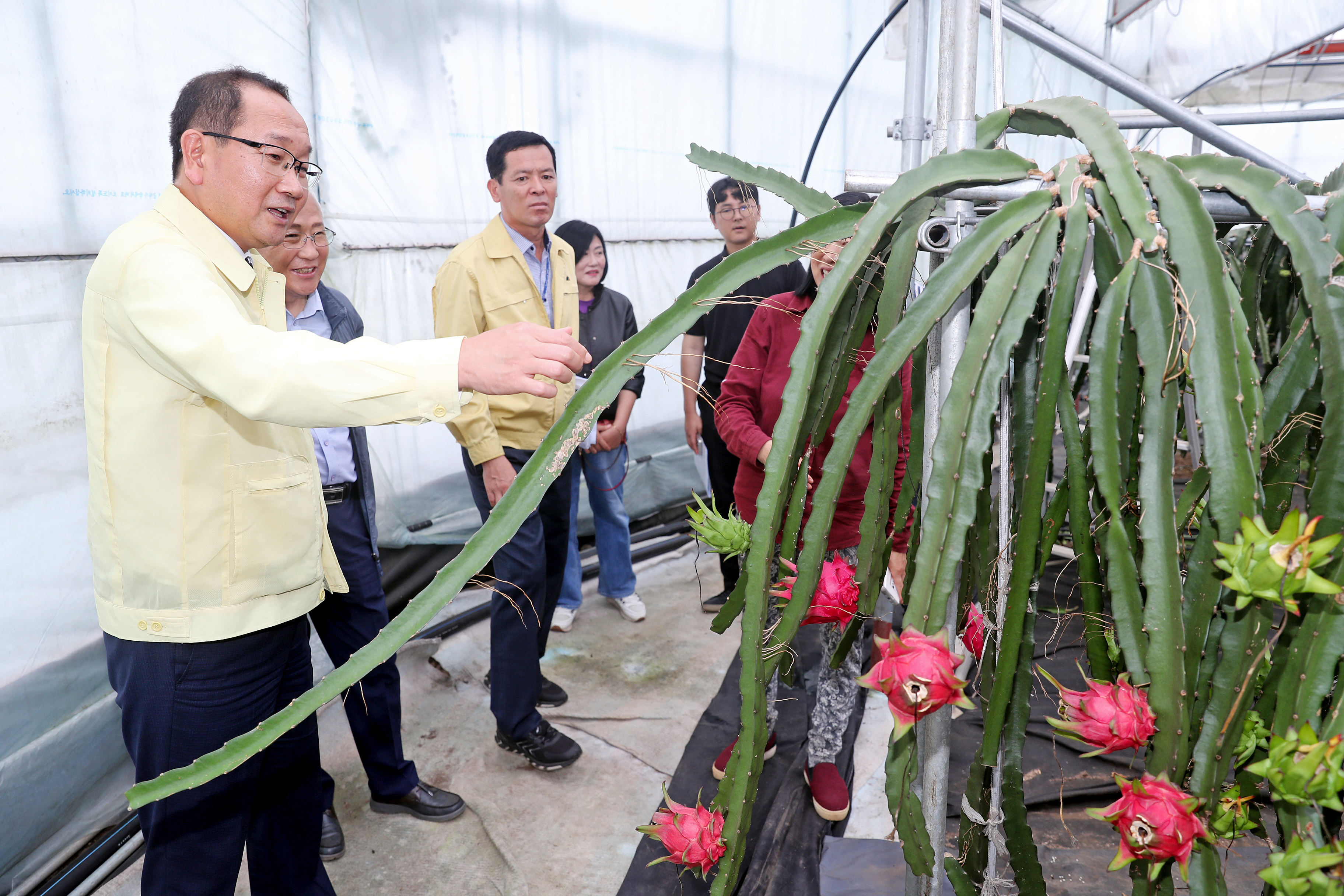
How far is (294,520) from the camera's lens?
1.22 meters

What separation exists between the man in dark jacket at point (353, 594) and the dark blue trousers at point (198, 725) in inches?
20.9

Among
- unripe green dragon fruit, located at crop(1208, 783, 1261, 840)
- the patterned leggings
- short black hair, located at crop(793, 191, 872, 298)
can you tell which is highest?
short black hair, located at crop(793, 191, 872, 298)

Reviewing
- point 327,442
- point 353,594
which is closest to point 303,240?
point 327,442

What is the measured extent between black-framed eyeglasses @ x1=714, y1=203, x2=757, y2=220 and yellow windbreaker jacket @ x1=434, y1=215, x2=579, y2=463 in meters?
0.79

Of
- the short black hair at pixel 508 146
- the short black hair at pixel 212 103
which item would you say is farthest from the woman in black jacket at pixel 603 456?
the short black hair at pixel 212 103

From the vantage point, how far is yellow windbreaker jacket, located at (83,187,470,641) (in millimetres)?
863

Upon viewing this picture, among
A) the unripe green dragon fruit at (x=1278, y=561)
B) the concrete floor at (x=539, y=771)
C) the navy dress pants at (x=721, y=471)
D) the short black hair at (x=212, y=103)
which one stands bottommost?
the concrete floor at (x=539, y=771)

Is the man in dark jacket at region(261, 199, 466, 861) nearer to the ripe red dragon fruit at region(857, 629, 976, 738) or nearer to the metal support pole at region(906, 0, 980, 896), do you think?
the metal support pole at region(906, 0, 980, 896)

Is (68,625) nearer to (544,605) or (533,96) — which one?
(544,605)

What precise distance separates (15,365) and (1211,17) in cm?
581

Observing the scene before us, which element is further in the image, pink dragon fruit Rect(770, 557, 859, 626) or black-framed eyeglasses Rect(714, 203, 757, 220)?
black-framed eyeglasses Rect(714, 203, 757, 220)

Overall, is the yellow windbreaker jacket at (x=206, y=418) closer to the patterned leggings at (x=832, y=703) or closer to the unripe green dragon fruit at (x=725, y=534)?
the unripe green dragon fruit at (x=725, y=534)

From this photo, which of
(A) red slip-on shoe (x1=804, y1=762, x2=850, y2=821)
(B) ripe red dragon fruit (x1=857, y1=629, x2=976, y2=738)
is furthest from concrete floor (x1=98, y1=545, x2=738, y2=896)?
(B) ripe red dragon fruit (x1=857, y1=629, x2=976, y2=738)

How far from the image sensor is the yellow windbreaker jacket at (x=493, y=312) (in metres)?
2.01
